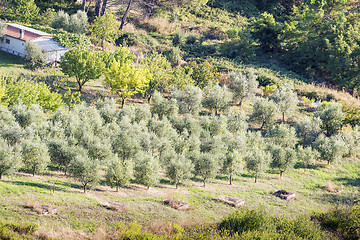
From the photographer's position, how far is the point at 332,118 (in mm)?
45969

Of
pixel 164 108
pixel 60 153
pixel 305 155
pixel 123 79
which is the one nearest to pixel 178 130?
pixel 164 108

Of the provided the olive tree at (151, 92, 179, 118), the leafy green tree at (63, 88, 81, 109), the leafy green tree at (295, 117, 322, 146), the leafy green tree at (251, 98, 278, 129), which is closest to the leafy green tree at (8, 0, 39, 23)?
the leafy green tree at (63, 88, 81, 109)

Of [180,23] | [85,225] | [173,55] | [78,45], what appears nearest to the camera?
[85,225]

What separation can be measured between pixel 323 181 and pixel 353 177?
433 centimetres

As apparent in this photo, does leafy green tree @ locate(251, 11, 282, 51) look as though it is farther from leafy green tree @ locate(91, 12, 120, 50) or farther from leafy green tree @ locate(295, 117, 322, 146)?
leafy green tree @ locate(295, 117, 322, 146)

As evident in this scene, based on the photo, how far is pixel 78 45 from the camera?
52.0m

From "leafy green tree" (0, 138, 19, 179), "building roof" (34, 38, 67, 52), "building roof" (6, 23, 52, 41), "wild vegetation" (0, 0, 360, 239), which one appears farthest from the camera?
"building roof" (6, 23, 52, 41)

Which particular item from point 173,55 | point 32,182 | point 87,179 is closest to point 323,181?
point 87,179

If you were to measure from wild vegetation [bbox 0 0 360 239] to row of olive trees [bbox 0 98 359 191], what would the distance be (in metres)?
0.13

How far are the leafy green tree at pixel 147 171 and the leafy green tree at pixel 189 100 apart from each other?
60.2ft

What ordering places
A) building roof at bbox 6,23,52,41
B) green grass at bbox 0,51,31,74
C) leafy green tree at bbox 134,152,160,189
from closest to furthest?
leafy green tree at bbox 134,152,160,189 < green grass at bbox 0,51,31,74 < building roof at bbox 6,23,52,41

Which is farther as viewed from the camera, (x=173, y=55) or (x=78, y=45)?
(x=173, y=55)

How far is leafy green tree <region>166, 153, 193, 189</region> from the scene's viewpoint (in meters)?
28.8

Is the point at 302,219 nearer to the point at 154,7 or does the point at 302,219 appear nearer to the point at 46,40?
the point at 46,40
